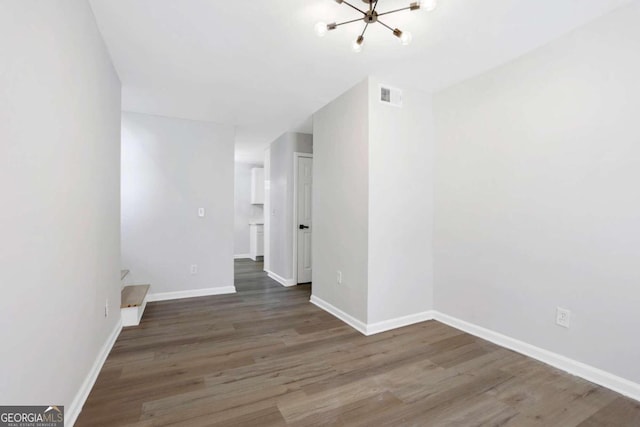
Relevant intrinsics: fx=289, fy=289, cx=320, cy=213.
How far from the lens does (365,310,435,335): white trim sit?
2.85 metres

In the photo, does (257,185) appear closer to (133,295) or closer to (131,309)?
(133,295)

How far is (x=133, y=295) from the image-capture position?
10.8ft

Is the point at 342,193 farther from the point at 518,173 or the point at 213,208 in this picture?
the point at 213,208

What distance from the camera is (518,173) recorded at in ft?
8.13

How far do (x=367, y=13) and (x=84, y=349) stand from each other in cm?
277

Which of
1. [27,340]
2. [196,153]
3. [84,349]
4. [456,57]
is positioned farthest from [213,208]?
[456,57]

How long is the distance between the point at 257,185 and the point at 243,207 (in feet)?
2.55

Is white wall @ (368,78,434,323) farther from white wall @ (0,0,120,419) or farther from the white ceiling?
white wall @ (0,0,120,419)

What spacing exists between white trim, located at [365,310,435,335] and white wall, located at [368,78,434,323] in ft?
0.13

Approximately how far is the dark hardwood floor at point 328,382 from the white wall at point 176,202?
41.2 inches

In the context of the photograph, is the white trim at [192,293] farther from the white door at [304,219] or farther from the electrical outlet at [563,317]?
the electrical outlet at [563,317]
